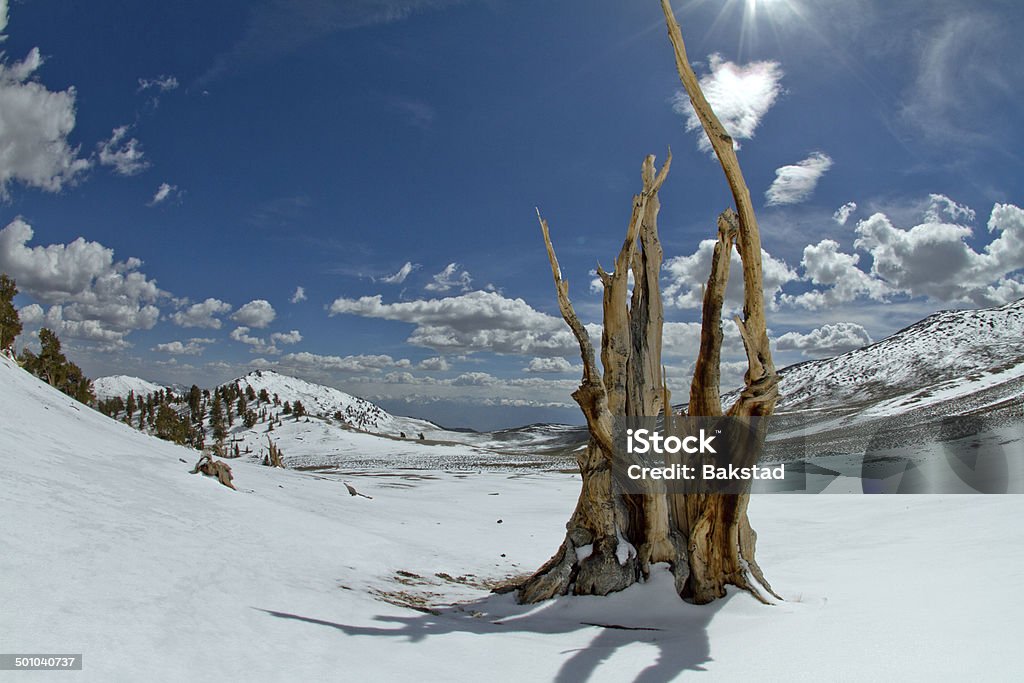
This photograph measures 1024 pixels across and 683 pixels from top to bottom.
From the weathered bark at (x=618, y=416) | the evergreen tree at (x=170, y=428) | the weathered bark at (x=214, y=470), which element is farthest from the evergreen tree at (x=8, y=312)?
the weathered bark at (x=618, y=416)

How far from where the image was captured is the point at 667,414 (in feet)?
28.3

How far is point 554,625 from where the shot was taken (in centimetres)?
646

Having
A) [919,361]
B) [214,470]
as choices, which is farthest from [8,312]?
[919,361]

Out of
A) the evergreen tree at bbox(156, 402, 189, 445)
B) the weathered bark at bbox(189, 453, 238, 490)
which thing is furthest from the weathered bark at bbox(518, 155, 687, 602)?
the evergreen tree at bbox(156, 402, 189, 445)

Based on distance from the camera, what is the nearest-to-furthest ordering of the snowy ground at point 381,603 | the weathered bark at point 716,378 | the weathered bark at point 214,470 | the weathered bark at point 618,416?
1. the snowy ground at point 381,603
2. the weathered bark at point 716,378
3. the weathered bark at point 618,416
4. the weathered bark at point 214,470

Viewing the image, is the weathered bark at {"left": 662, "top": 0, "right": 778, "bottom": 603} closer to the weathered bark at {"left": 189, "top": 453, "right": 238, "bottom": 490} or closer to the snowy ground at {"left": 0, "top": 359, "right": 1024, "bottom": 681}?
the snowy ground at {"left": 0, "top": 359, "right": 1024, "bottom": 681}

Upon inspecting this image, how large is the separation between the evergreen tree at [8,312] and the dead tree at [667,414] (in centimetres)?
5026

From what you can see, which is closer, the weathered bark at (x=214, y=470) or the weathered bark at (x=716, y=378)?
the weathered bark at (x=716, y=378)

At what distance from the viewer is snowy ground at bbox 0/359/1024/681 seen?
416 cm

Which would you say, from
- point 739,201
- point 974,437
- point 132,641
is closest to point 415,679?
point 132,641

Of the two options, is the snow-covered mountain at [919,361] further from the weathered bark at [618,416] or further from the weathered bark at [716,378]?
the weathered bark at [716,378]

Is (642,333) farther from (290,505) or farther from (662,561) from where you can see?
(290,505)

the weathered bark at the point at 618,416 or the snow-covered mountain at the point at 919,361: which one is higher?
the snow-covered mountain at the point at 919,361

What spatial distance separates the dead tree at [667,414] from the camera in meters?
6.50
